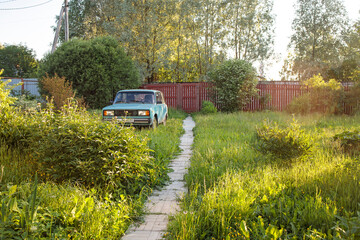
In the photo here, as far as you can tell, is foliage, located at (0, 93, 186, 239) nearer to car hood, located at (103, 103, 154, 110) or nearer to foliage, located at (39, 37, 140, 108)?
car hood, located at (103, 103, 154, 110)

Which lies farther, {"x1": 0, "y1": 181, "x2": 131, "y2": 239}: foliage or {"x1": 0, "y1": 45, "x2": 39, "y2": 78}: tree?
{"x1": 0, "y1": 45, "x2": 39, "y2": 78}: tree

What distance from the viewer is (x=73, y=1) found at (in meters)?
31.8

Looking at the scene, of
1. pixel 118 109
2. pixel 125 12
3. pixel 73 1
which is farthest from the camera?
pixel 73 1

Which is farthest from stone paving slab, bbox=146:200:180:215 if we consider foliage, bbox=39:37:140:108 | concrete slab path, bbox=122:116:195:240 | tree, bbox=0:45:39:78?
tree, bbox=0:45:39:78

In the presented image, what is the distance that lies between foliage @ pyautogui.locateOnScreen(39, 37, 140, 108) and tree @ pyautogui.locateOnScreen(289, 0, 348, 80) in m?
21.1

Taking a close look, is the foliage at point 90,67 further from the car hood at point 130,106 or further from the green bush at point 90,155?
the green bush at point 90,155

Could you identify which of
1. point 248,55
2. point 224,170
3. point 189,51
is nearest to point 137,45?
point 189,51

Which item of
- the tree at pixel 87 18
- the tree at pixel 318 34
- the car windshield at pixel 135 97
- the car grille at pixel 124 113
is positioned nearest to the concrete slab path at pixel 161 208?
the car grille at pixel 124 113

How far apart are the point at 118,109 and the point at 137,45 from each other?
1527cm

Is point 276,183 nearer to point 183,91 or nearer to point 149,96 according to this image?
point 149,96

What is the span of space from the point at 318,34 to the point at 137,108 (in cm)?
2671

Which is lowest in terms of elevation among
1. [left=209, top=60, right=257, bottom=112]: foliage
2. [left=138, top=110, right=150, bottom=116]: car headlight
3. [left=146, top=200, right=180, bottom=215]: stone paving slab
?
[left=146, top=200, right=180, bottom=215]: stone paving slab

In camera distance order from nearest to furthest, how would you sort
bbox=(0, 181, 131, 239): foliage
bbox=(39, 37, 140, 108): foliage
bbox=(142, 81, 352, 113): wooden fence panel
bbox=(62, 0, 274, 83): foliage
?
1. bbox=(0, 181, 131, 239): foliage
2. bbox=(39, 37, 140, 108): foliage
3. bbox=(142, 81, 352, 113): wooden fence panel
4. bbox=(62, 0, 274, 83): foliage

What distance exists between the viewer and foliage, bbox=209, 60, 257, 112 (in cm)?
1697
